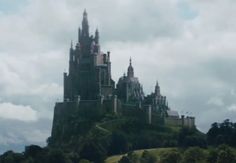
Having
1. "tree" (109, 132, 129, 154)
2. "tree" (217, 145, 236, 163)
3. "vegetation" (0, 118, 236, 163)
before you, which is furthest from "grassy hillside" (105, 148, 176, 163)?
"tree" (217, 145, 236, 163)

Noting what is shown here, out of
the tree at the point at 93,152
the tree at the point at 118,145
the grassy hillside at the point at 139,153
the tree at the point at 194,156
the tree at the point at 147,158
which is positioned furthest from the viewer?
the tree at the point at 118,145

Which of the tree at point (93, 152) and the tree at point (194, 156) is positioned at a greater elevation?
the tree at point (93, 152)

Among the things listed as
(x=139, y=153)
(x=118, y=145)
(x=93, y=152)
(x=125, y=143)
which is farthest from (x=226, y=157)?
(x=118, y=145)

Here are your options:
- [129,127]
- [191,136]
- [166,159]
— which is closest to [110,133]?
[129,127]

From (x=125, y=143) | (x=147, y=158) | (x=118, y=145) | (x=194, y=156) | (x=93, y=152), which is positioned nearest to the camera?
(x=194, y=156)

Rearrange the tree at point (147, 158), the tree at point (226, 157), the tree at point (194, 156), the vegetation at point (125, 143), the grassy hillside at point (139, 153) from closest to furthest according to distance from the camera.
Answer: the tree at point (226, 157), the tree at point (194, 156), the tree at point (147, 158), the vegetation at point (125, 143), the grassy hillside at point (139, 153)

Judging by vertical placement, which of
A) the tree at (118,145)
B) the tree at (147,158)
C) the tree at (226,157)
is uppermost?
the tree at (118,145)

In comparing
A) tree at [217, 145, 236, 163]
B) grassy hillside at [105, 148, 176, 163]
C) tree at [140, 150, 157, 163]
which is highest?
grassy hillside at [105, 148, 176, 163]

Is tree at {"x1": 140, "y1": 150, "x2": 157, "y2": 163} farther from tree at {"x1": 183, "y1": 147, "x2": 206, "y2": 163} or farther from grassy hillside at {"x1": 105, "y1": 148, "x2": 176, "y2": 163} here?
tree at {"x1": 183, "y1": 147, "x2": 206, "y2": 163}

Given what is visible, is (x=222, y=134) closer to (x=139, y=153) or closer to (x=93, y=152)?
(x=139, y=153)

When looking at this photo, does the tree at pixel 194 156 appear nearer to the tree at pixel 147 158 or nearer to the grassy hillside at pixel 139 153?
the tree at pixel 147 158

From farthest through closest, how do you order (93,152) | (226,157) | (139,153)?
(93,152) → (139,153) → (226,157)

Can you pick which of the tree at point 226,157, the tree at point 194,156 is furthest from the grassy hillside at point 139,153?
the tree at point 226,157

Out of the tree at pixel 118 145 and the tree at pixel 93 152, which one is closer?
the tree at pixel 93 152
